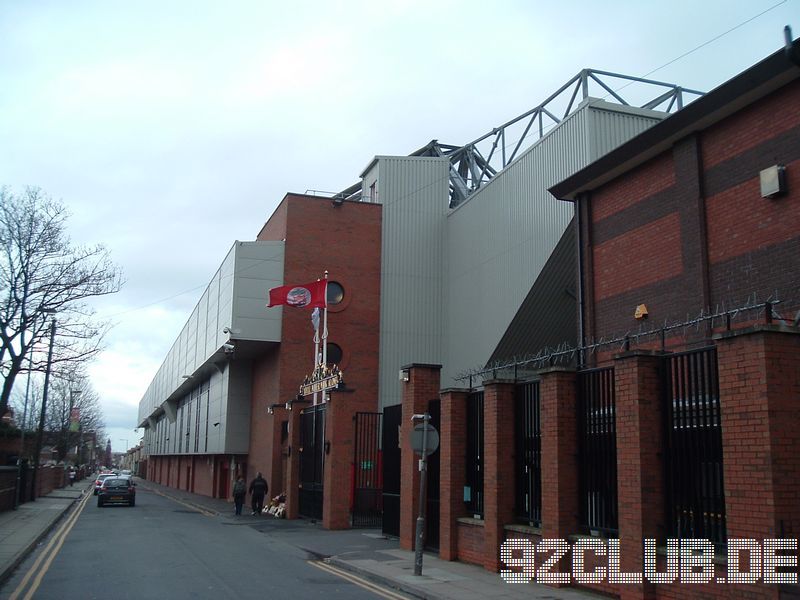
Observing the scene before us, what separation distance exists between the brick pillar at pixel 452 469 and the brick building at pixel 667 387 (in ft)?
0.10

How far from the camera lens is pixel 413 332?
35.6 meters

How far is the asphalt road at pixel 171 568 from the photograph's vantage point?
39.1 feet

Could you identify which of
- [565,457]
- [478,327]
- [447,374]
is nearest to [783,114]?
[565,457]

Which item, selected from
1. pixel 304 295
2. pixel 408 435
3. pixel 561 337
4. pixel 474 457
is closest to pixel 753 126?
pixel 474 457

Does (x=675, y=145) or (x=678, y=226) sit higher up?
(x=675, y=145)

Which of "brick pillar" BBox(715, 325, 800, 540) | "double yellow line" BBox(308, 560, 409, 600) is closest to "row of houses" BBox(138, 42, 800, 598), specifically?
"brick pillar" BBox(715, 325, 800, 540)

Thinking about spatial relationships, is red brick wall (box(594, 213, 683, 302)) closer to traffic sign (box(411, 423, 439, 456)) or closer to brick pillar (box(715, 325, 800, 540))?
traffic sign (box(411, 423, 439, 456))

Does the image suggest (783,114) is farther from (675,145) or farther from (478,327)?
(478,327)

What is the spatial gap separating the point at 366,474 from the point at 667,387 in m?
15.2

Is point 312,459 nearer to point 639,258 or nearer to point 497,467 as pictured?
point 497,467

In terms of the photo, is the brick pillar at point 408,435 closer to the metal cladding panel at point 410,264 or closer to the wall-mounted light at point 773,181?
the wall-mounted light at point 773,181

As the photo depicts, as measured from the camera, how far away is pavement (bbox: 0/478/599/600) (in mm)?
11828

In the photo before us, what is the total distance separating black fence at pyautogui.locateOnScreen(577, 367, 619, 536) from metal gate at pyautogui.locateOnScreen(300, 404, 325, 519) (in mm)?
13807

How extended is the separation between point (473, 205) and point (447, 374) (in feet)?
26.3
